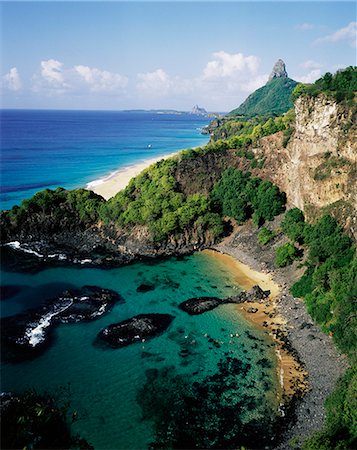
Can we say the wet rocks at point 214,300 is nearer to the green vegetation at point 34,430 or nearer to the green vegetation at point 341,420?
the green vegetation at point 341,420

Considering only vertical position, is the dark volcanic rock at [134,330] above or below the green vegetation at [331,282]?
below

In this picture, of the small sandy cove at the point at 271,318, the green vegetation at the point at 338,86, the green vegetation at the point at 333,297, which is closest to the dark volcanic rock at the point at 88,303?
the small sandy cove at the point at 271,318

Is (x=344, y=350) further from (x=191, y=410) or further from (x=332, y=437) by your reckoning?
(x=191, y=410)

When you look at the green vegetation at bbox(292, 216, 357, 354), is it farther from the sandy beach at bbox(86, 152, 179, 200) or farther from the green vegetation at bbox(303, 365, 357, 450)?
the sandy beach at bbox(86, 152, 179, 200)

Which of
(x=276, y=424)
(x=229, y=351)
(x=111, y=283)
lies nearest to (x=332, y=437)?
(x=276, y=424)

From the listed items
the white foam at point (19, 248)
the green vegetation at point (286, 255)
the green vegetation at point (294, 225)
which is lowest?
the white foam at point (19, 248)
